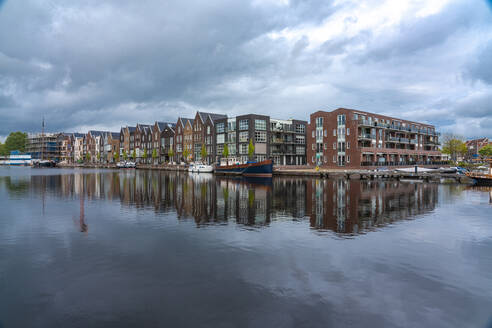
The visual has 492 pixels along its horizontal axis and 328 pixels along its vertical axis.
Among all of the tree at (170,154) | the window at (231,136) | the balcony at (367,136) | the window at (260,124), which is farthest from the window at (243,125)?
the tree at (170,154)

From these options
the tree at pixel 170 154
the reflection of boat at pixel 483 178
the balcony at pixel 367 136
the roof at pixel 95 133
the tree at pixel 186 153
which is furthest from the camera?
the roof at pixel 95 133

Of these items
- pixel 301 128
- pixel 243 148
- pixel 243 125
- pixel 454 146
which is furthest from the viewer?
pixel 454 146

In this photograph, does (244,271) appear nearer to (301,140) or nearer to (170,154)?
(301,140)

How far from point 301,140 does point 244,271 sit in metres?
95.6

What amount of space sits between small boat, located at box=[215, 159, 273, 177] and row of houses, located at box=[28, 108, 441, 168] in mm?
3463

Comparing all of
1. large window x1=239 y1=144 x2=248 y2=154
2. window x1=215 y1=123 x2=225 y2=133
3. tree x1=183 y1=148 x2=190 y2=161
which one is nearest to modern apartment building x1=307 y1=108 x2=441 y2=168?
large window x1=239 y1=144 x2=248 y2=154

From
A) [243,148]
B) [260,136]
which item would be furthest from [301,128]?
[243,148]

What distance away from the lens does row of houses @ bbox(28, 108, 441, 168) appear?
8038 centimetres

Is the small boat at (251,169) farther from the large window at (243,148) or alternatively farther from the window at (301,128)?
the window at (301,128)

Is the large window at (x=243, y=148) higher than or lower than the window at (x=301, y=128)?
lower

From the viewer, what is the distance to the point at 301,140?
341 feet

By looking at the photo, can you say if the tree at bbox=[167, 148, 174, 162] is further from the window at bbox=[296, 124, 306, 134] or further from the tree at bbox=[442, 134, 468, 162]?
the tree at bbox=[442, 134, 468, 162]

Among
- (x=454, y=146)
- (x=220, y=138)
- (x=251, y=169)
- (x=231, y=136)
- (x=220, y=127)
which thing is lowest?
(x=251, y=169)

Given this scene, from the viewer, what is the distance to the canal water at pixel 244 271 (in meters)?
7.88
